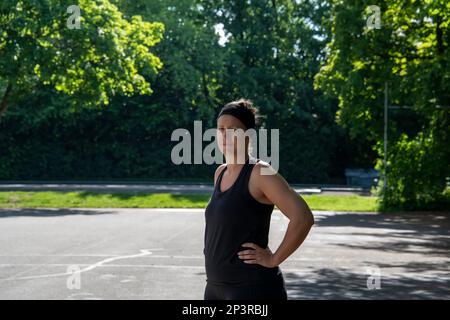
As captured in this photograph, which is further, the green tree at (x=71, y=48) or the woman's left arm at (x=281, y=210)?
the green tree at (x=71, y=48)

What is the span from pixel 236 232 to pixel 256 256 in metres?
0.15

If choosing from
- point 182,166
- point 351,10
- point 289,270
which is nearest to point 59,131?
point 182,166

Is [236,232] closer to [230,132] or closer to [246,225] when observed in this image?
[246,225]

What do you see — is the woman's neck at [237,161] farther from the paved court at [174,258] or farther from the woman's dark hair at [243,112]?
the paved court at [174,258]

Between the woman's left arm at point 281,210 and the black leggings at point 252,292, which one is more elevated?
the woman's left arm at point 281,210

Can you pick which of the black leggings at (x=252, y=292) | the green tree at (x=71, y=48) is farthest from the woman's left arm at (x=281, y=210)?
the green tree at (x=71, y=48)

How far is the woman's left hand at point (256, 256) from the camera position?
447cm

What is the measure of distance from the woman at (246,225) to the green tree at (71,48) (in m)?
25.7

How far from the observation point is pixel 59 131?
169 feet

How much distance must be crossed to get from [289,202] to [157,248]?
12019 millimetres

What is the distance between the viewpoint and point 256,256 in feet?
14.7

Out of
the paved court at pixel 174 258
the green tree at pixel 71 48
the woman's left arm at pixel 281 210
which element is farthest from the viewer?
the green tree at pixel 71 48

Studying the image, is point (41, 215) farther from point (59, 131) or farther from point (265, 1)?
point (265, 1)

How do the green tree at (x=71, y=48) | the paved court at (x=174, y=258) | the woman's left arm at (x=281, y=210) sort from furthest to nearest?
the green tree at (x=71, y=48), the paved court at (x=174, y=258), the woman's left arm at (x=281, y=210)
